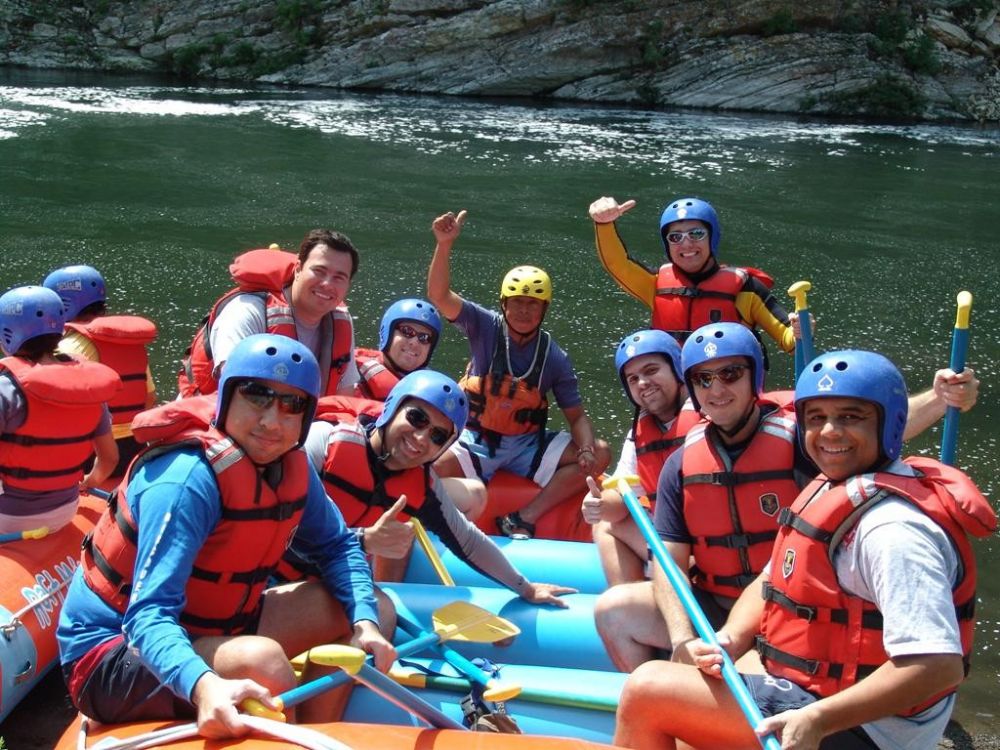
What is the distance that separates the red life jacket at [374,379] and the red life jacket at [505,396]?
374 mm

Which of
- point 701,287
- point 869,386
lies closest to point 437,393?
point 869,386

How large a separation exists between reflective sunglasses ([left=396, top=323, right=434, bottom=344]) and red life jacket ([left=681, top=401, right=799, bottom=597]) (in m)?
1.96

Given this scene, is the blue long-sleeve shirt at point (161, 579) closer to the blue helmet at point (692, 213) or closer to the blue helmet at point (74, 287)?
the blue helmet at point (74, 287)

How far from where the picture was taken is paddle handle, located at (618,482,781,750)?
7.81 feet

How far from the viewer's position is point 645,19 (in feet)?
79.5

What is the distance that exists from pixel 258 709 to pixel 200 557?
472 millimetres

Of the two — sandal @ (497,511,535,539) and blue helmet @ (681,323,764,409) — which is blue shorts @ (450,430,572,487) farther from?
blue helmet @ (681,323,764,409)

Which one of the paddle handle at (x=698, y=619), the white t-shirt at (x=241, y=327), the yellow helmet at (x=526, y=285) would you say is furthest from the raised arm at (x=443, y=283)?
the paddle handle at (x=698, y=619)

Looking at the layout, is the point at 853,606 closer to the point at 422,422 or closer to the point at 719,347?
the point at 719,347

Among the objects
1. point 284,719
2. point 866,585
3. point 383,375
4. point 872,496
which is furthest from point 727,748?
point 383,375

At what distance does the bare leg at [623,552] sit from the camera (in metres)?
3.86

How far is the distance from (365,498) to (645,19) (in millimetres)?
22445

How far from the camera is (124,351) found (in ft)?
16.1

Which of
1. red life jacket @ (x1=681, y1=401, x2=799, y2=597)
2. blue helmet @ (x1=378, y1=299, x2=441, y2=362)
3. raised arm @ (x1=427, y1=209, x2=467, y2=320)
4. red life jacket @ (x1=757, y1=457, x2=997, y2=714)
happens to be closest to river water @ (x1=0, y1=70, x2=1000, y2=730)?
red life jacket @ (x1=681, y1=401, x2=799, y2=597)
